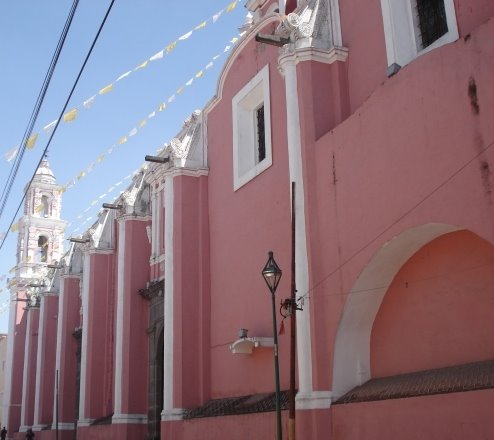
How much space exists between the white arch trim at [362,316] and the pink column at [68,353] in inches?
657

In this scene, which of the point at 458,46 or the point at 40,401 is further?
the point at 40,401

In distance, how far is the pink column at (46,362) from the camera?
27.6 m

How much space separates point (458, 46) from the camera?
8.59 m

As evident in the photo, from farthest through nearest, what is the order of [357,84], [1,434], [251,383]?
[1,434] → [251,383] → [357,84]

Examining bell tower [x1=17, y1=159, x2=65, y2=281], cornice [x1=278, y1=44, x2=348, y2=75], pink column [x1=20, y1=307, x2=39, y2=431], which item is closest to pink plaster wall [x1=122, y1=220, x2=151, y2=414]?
cornice [x1=278, y1=44, x2=348, y2=75]

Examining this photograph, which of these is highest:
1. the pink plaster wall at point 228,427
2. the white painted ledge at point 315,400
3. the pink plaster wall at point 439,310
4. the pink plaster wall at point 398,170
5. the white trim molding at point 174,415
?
the pink plaster wall at point 398,170

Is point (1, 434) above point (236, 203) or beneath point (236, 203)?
beneath

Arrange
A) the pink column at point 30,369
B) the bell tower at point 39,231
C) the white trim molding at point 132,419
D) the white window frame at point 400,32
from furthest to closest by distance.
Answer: the bell tower at point 39,231 → the pink column at point 30,369 → the white trim molding at point 132,419 → the white window frame at point 400,32

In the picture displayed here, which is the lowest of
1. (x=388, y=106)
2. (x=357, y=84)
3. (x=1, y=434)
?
(x=1, y=434)

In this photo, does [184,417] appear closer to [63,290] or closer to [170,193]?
[170,193]

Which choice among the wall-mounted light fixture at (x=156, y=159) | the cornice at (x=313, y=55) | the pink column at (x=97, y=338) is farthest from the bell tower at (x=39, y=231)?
the cornice at (x=313, y=55)

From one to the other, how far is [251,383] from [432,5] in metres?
7.23

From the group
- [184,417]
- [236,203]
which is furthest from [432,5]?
[184,417]

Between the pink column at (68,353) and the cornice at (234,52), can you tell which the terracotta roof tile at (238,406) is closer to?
the cornice at (234,52)
